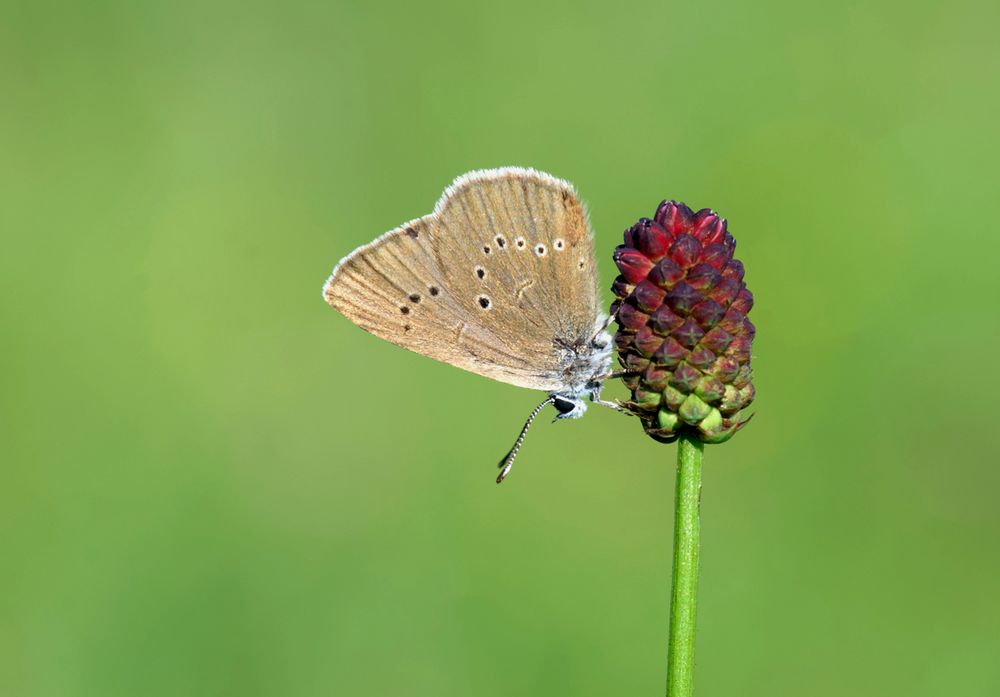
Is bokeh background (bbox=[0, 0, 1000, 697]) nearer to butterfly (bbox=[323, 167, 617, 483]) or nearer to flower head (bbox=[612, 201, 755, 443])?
butterfly (bbox=[323, 167, 617, 483])

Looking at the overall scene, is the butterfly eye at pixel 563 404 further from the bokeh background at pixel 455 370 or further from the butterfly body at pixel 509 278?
the bokeh background at pixel 455 370

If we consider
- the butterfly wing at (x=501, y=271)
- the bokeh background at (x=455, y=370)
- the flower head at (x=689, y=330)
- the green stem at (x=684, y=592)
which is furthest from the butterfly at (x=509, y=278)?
the bokeh background at (x=455, y=370)

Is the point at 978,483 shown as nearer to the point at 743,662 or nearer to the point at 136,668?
the point at 743,662

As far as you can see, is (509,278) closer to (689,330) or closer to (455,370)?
(689,330)

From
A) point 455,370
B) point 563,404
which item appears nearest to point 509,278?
point 563,404

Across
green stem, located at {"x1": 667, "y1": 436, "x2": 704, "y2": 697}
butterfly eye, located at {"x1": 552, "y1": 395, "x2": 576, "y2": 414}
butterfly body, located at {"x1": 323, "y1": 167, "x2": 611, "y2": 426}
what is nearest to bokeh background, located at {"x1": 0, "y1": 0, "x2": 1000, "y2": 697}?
butterfly eye, located at {"x1": 552, "y1": 395, "x2": 576, "y2": 414}

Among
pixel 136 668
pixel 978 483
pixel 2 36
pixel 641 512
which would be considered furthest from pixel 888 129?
pixel 2 36
